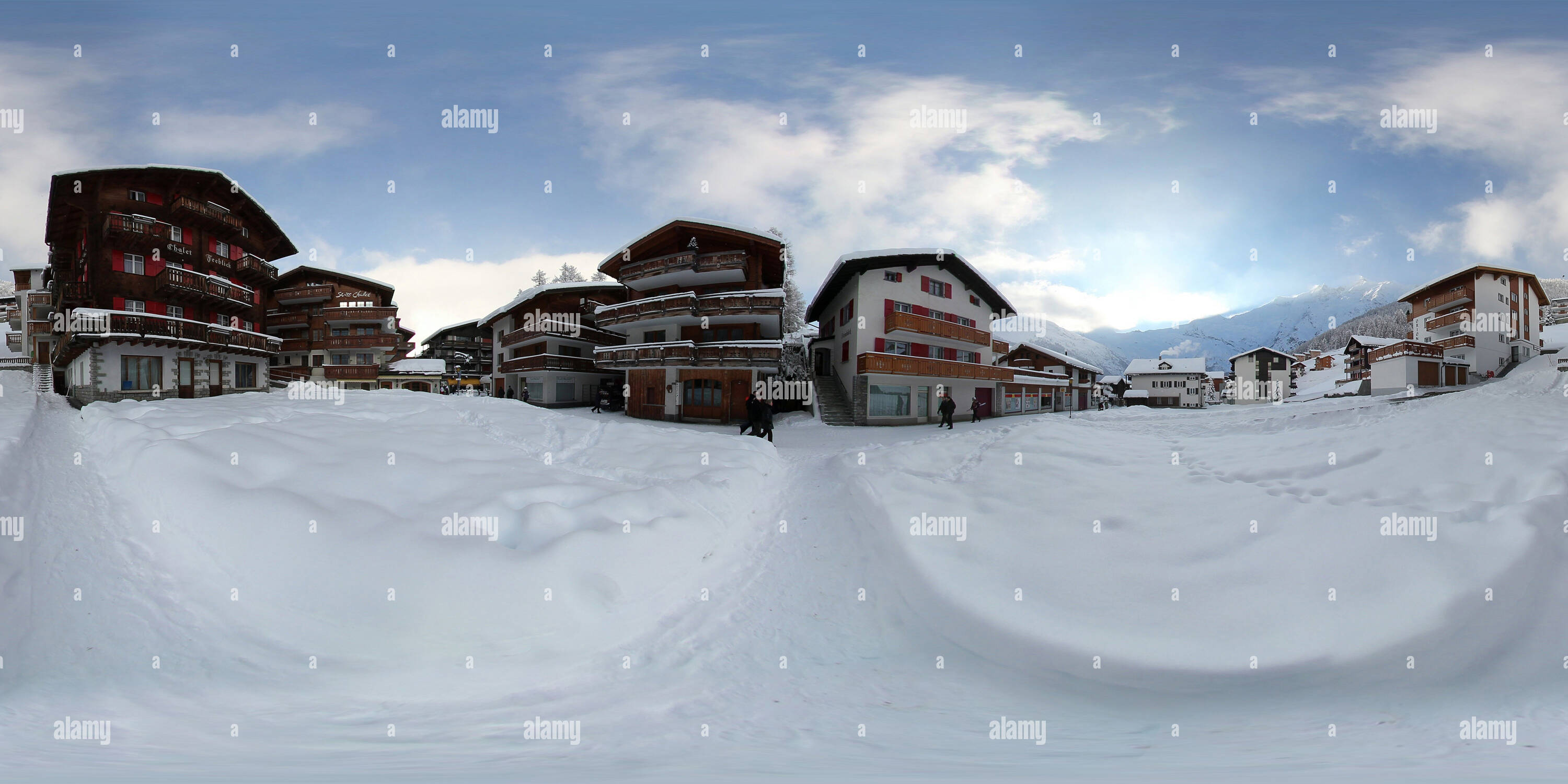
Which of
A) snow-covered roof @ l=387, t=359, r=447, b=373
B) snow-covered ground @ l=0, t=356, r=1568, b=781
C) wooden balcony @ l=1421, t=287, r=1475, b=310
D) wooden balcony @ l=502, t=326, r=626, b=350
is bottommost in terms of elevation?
snow-covered ground @ l=0, t=356, r=1568, b=781

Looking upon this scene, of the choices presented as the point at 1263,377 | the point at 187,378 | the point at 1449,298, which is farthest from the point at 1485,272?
the point at 187,378

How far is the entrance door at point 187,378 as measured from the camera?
29625 millimetres

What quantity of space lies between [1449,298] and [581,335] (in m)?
67.9

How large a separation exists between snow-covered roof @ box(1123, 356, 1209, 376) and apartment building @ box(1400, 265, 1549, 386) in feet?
114

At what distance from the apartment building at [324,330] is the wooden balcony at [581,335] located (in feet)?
47.2

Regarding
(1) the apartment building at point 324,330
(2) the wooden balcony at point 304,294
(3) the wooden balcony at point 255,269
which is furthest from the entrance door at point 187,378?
(2) the wooden balcony at point 304,294

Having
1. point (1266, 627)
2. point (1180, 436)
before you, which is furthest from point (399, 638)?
point (1180, 436)

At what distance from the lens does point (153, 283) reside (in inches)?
1182

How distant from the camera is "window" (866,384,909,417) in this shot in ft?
106

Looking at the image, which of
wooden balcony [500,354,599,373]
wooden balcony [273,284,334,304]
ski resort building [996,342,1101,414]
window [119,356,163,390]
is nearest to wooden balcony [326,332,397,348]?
wooden balcony [273,284,334,304]

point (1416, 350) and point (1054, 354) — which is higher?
point (1054, 354)

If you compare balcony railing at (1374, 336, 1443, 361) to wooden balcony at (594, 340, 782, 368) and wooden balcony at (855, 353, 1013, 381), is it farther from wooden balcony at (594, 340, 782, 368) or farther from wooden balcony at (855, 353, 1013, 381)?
wooden balcony at (594, 340, 782, 368)

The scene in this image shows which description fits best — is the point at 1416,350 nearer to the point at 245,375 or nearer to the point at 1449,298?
the point at 1449,298

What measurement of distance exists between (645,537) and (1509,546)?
11661mm
